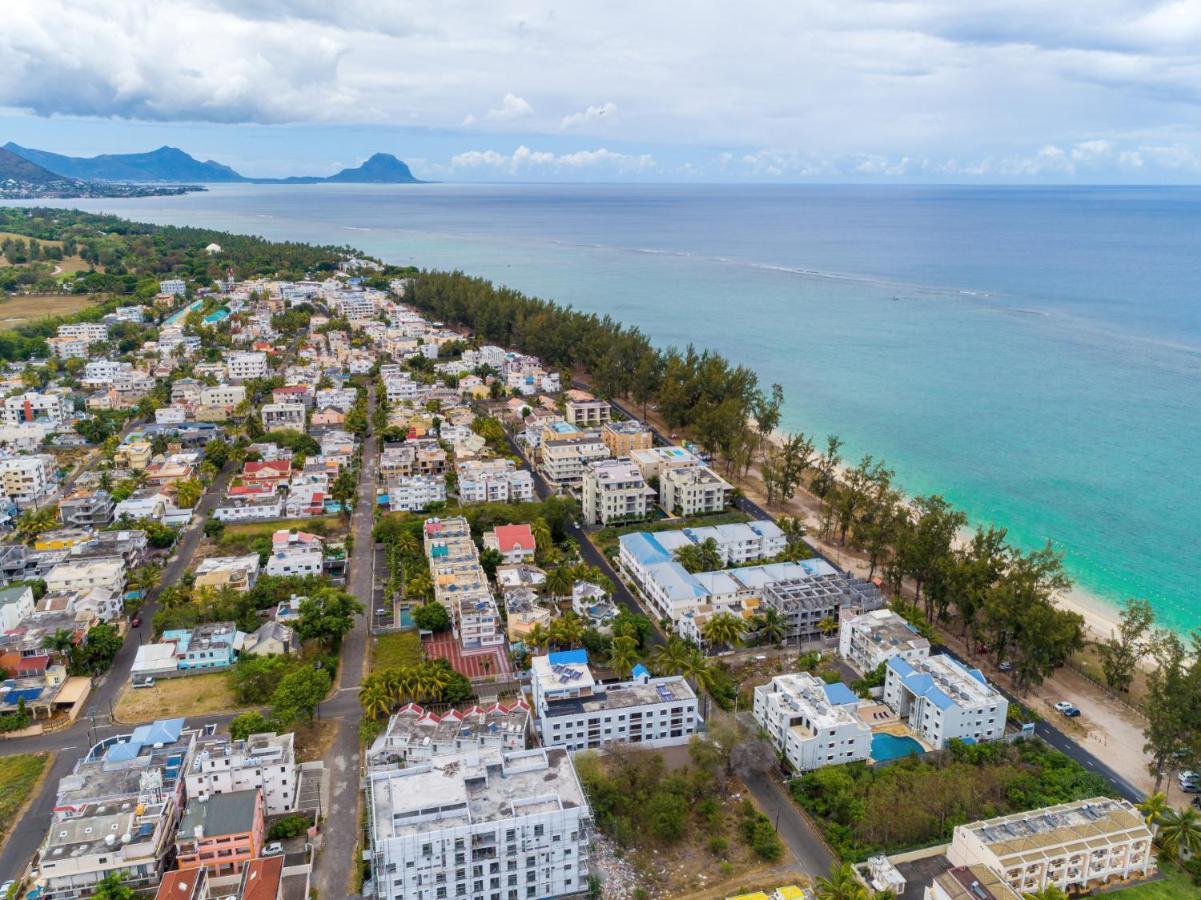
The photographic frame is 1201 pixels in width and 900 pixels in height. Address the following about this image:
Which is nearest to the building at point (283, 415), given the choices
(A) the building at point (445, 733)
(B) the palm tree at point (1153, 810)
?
(A) the building at point (445, 733)

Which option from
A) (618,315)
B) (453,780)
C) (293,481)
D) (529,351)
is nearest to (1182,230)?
(618,315)

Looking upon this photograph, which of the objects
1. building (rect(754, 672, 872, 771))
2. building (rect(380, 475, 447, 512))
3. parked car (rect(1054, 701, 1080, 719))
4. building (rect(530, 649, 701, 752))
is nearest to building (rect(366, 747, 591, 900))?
building (rect(530, 649, 701, 752))

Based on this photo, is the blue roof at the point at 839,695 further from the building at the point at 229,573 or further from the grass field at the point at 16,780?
the building at the point at 229,573

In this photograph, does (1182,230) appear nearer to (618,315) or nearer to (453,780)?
(618,315)

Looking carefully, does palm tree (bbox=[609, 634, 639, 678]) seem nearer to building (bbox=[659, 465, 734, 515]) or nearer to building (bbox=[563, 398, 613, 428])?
building (bbox=[659, 465, 734, 515])

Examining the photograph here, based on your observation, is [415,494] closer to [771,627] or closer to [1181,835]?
[771,627]

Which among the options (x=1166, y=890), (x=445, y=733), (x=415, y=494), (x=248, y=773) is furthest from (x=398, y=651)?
(x=1166, y=890)
